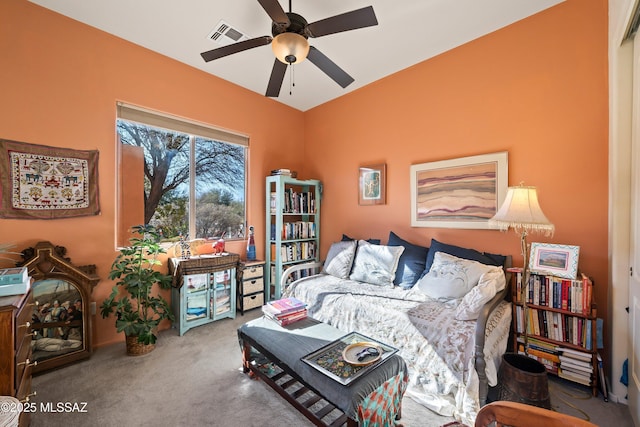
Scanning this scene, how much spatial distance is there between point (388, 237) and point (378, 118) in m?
1.54

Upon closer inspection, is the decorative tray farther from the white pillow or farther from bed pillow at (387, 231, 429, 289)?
bed pillow at (387, 231, 429, 289)

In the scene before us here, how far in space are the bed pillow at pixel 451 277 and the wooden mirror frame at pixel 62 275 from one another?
117 inches

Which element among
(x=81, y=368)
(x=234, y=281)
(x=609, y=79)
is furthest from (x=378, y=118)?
(x=81, y=368)

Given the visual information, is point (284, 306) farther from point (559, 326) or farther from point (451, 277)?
point (559, 326)

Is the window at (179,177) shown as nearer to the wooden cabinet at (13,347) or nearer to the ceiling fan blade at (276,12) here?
the wooden cabinet at (13,347)

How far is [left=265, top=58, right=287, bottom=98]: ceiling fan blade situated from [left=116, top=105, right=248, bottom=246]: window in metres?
1.30

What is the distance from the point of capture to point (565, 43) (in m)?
2.10

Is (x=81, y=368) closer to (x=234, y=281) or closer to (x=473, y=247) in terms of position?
(x=234, y=281)

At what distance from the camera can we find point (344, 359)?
4.83 feet

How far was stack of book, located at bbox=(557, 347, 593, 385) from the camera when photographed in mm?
1771

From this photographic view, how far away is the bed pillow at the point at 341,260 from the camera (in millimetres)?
3027

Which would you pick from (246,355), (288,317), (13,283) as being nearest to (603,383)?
(288,317)

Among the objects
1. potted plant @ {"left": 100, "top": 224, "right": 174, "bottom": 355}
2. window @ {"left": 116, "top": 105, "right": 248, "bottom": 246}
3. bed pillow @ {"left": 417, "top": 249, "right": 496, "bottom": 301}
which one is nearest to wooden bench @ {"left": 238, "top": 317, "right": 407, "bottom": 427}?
bed pillow @ {"left": 417, "top": 249, "right": 496, "bottom": 301}

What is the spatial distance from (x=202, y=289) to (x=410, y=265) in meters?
2.29
